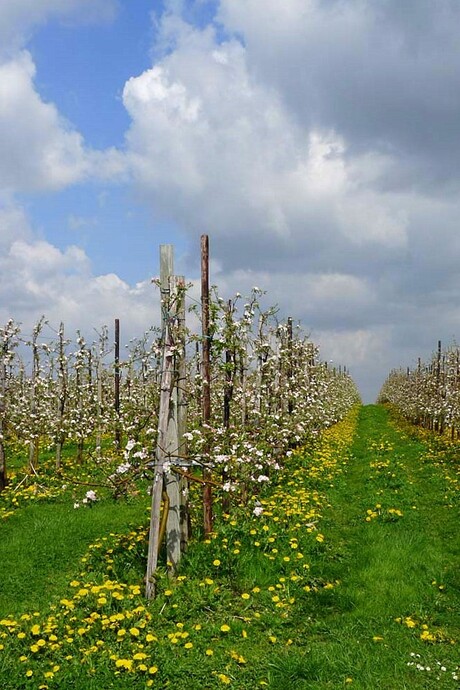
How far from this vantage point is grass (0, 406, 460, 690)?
253 inches

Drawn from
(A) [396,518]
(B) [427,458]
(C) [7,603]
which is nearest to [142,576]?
(C) [7,603]

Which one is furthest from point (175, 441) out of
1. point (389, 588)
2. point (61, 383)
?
point (61, 383)

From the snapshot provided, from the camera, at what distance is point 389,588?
9000 mm

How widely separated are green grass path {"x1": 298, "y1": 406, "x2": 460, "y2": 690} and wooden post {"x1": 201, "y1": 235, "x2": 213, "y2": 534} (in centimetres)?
230

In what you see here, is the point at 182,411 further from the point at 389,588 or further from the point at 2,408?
the point at 2,408

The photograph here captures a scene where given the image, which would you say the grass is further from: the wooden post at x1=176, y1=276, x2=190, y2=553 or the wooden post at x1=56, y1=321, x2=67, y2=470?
the wooden post at x1=56, y1=321, x2=67, y2=470

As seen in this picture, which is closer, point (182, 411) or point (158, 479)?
point (158, 479)

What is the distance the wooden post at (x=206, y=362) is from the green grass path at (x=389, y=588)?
2302 millimetres

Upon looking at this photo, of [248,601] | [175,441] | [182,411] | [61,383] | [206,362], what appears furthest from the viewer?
[61,383]

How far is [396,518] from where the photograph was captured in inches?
506

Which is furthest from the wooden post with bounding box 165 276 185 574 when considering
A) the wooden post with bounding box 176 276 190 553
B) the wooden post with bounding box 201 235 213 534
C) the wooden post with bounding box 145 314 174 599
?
the wooden post with bounding box 201 235 213 534

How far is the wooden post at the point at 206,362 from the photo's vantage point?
34.6 ft

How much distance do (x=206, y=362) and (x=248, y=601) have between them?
425cm

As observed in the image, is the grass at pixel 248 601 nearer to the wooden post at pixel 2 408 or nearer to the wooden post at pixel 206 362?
the wooden post at pixel 206 362
